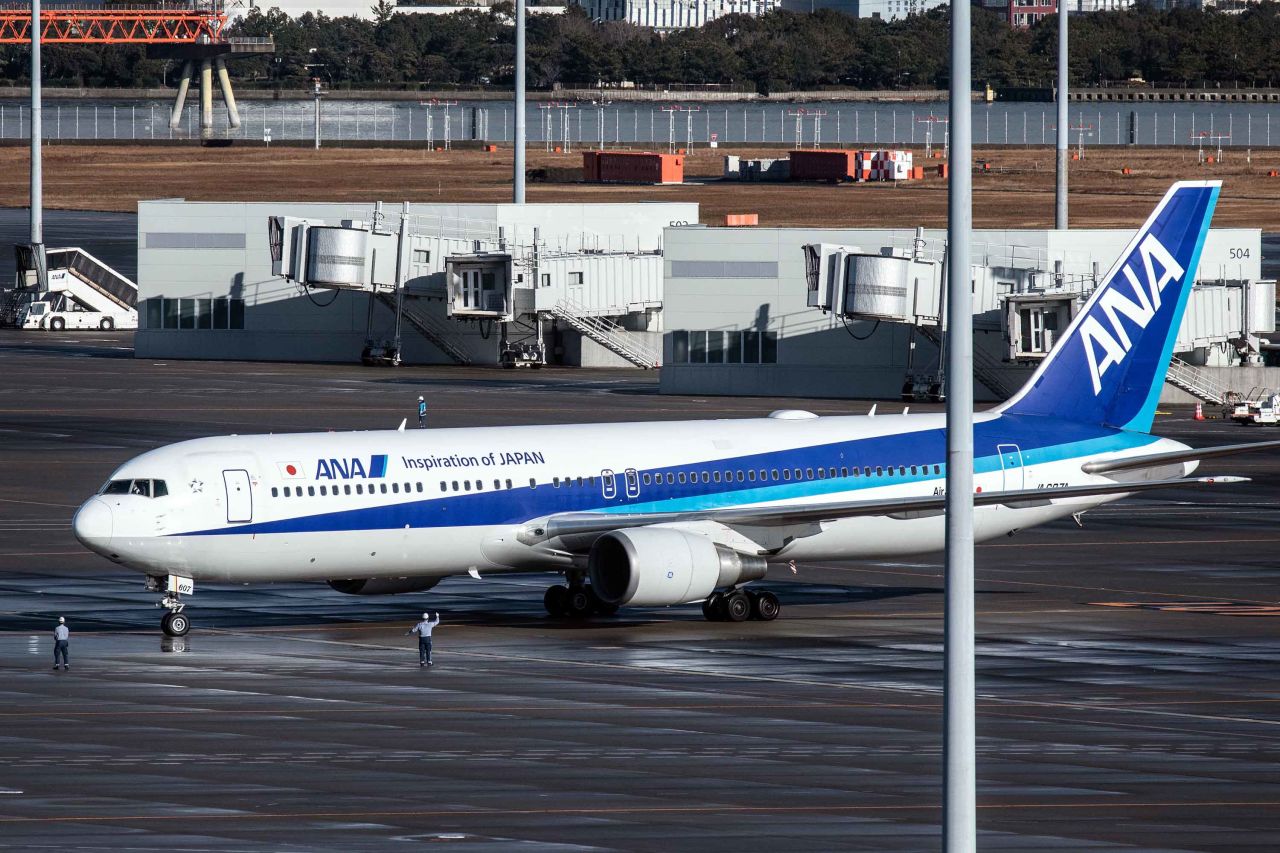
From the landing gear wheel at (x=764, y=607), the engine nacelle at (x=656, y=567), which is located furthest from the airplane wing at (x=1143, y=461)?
the engine nacelle at (x=656, y=567)

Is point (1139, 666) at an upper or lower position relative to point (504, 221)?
lower

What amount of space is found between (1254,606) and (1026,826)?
22.9 m

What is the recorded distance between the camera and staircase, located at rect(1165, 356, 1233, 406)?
98938mm

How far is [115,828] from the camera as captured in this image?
92.3 ft

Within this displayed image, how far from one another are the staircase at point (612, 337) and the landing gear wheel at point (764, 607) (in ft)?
227

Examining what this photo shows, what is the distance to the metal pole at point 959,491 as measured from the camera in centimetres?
1953

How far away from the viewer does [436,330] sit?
120 m

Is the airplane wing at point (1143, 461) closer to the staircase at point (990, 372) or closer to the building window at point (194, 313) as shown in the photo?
the staircase at point (990, 372)

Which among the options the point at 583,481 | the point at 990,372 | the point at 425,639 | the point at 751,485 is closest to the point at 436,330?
the point at 990,372

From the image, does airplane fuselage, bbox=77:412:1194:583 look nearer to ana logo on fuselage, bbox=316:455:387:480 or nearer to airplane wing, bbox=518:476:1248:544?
ana logo on fuselage, bbox=316:455:387:480

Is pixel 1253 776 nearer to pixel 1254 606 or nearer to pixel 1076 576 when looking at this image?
pixel 1254 606

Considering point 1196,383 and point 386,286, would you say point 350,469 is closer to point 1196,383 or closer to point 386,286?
point 1196,383

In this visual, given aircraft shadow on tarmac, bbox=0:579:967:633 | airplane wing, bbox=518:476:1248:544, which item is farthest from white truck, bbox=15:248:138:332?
airplane wing, bbox=518:476:1248:544

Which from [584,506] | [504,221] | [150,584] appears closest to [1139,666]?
[584,506]
